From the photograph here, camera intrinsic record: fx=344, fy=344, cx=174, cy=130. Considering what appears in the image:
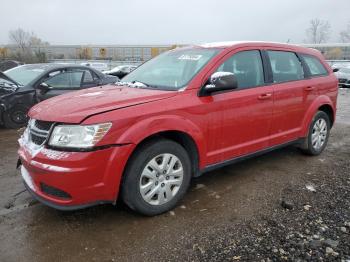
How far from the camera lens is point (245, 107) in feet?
13.0

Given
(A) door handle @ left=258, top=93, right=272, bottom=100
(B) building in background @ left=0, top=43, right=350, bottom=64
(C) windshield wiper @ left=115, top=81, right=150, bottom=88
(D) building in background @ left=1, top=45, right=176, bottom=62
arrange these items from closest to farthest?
1. (C) windshield wiper @ left=115, top=81, right=150, bottom=88
2. (A) door handle @ left=258, top=93, right=272, bottom=100
3. (B) building in background @ left=0, top=43, right=350, bottom=64
4. (D) building in background @ left=1, top=45, right=176, bottom=62

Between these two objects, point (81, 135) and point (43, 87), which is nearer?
point (81, 135)

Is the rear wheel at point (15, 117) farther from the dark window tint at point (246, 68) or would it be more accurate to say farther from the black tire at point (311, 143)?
the black tire at point (311, 143)

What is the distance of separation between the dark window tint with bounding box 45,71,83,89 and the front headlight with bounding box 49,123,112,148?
5.13 m

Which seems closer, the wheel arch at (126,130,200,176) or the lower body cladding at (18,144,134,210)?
the lower body cladding at (18,144,134,210)

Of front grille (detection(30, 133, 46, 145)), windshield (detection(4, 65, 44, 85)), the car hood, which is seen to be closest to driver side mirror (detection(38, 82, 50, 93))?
windshield (detection(4, 65, 44, 85))

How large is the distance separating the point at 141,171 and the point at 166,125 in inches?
19.3

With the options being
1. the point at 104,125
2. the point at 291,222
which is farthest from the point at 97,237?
the point at 291,222


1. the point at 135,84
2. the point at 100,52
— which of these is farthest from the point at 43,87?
the point at 100,52

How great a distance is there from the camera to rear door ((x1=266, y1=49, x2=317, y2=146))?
441 cm

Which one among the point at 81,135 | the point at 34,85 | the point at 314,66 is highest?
the point at 314,66

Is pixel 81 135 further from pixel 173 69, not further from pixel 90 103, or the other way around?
pixel 173 69

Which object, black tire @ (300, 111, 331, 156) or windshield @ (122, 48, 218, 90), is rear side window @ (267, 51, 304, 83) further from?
windshield @ (122, 48, 218, 90)

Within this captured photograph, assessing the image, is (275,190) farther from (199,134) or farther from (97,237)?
(97,237)
